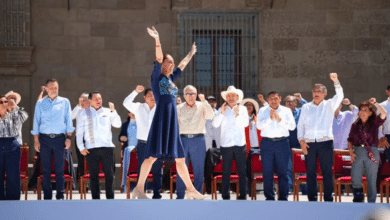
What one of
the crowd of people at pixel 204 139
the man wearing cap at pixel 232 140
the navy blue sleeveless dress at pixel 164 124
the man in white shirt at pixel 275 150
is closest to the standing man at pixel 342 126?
the crowd of people at pixel 204 139

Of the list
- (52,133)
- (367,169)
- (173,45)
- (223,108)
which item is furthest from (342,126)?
(52,133)

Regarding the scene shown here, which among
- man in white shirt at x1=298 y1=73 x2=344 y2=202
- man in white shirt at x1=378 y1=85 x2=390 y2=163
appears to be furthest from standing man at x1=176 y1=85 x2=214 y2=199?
man in white shirt at x1=378 y1=85 x2=390 y2=163

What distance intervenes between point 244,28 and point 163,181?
476cm

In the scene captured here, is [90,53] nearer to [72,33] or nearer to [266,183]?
[72,33]

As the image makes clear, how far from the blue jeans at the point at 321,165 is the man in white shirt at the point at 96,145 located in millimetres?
2655

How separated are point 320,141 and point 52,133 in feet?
11.8

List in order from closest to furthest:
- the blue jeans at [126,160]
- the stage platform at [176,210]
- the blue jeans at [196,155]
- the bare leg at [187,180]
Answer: the stage platform at [176,210]
the bare leg at [187,180]
the blue jeans at [196,155]
the blue jeans at [126,160]

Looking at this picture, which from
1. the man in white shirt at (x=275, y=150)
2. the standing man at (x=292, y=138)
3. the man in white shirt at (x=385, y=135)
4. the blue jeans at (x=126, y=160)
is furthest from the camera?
the standing man at (x=292, y=138)

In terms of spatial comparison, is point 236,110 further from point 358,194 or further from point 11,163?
point 11,163

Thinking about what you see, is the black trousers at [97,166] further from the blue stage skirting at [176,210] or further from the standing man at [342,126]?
the standing man at [342,126]

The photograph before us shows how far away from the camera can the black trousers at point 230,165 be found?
10781 millimetres

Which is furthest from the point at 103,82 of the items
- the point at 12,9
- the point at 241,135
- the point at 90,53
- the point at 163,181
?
the point at 241,135

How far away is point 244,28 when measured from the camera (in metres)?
15.4

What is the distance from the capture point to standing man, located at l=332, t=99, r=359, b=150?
12.8 m
